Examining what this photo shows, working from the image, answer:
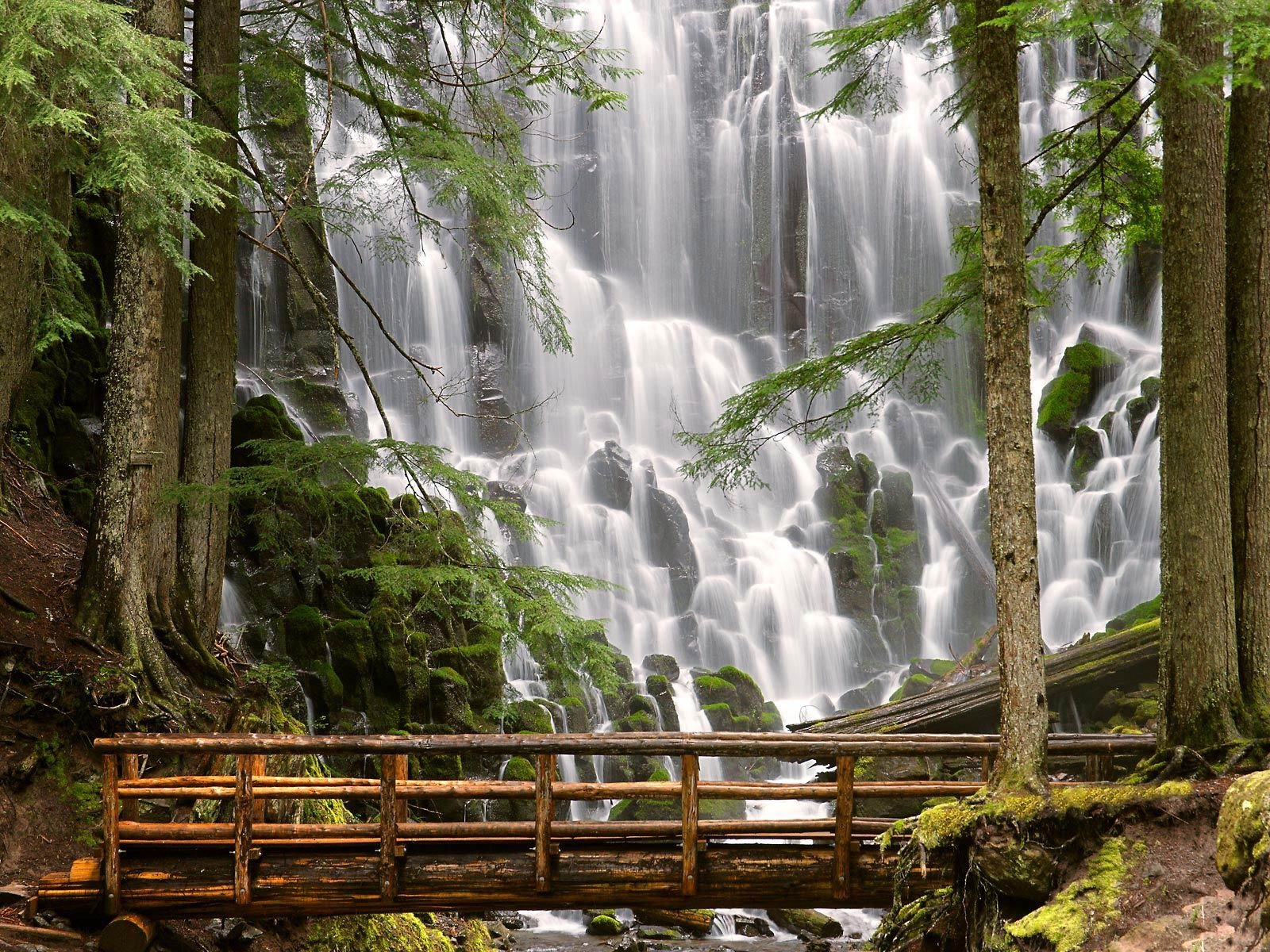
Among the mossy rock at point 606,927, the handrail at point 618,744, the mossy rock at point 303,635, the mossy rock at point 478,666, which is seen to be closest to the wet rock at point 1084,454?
the mossy rock at point 478,666

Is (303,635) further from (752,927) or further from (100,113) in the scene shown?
(100,113)

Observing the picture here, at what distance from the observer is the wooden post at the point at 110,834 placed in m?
5.89

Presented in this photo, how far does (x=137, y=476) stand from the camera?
25.1 ft

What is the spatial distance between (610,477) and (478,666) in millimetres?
12141

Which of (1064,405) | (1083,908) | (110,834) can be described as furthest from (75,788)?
(1064,405)

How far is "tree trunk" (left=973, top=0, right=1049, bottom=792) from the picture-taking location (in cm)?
523

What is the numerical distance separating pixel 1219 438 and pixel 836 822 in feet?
10.9

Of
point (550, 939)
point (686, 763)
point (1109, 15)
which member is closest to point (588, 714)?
point (550, 939)

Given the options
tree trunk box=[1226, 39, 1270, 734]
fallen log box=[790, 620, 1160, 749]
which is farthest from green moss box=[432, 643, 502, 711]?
tree trunk box=[1226, 39, 1270, 734]

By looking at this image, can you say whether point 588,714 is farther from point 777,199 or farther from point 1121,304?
point 777,199

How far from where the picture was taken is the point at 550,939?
10484 mm

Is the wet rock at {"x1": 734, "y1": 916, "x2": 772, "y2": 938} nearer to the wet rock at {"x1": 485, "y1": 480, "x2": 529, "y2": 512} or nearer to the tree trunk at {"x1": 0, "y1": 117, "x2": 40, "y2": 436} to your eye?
the tree trunk at {"x1": 0, "y1": 117, "x2": 40, "y2": 436}

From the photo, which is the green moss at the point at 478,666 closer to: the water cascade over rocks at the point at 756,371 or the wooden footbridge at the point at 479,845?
the water cascade over rocks at the point at 756,371

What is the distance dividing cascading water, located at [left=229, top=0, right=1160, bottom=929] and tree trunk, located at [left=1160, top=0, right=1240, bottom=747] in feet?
32.0
